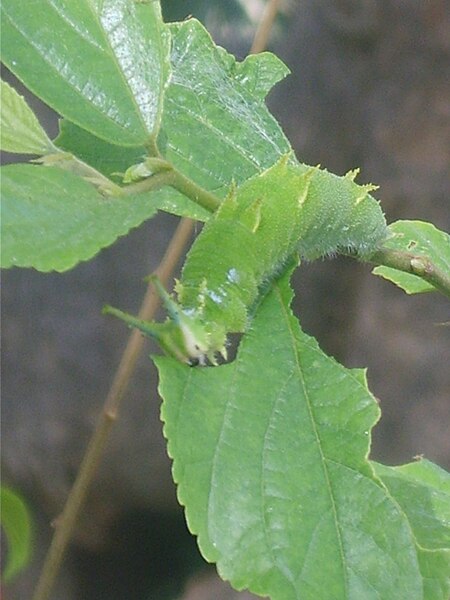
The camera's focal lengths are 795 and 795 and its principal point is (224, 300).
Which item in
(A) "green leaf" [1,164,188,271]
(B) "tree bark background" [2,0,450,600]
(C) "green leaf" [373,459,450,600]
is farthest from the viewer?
(B) "tree bark background" [2,0,450,600]

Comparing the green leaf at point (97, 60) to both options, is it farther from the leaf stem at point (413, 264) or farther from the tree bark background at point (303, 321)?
the tree bark background at point (303, 321)

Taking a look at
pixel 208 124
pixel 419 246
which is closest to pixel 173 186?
pixel 208 124

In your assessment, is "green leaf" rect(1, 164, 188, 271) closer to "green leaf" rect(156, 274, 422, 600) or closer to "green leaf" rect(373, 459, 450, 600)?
"green leaf" rect(156, 274, 422, 600)

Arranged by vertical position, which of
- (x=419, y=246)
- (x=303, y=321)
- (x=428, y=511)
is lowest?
(x=303, y=321)

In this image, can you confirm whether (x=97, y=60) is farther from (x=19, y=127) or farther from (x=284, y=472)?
(x=284, y=472)

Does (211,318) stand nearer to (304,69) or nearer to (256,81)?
(256,81)

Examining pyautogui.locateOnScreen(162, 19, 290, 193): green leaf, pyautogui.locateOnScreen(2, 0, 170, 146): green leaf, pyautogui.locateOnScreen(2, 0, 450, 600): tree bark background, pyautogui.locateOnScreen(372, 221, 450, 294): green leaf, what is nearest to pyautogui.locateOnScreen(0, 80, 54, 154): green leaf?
pyautogui.locateOnScreen(2, 0, 170, 146): green leaf

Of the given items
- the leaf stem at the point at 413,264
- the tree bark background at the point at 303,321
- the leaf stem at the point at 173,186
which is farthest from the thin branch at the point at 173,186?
the tree bark background at the point at 303,321
